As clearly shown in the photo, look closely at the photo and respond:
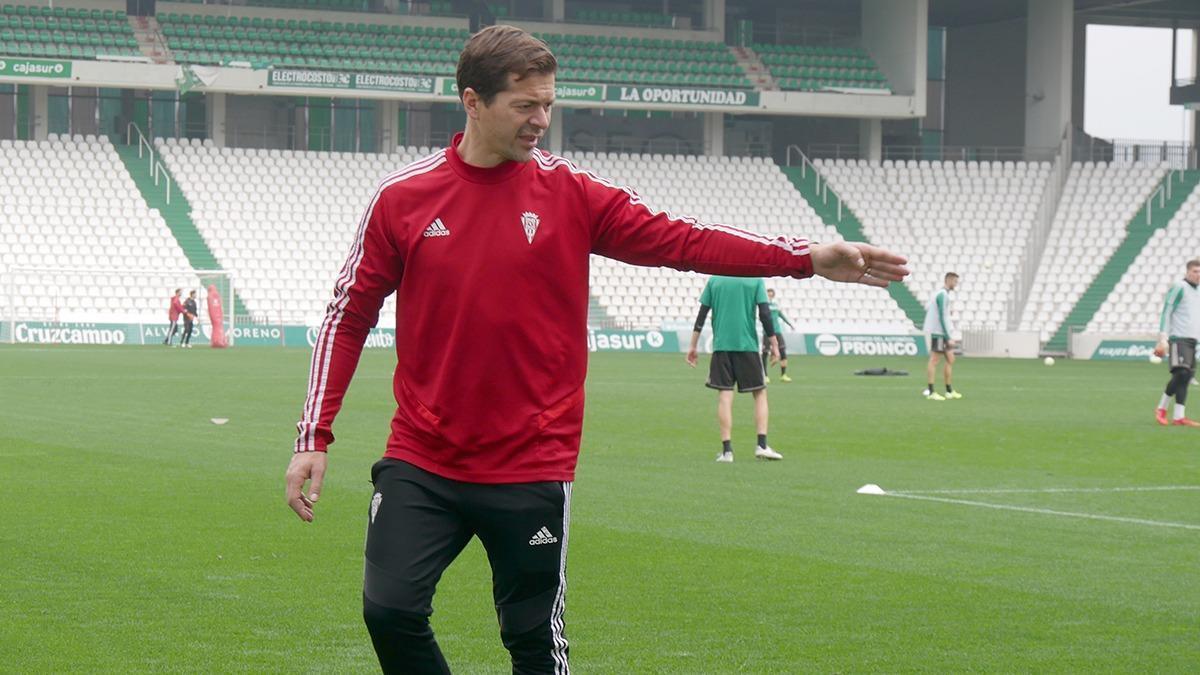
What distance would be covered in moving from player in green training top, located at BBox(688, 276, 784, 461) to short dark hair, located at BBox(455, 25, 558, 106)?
11511 millimetres

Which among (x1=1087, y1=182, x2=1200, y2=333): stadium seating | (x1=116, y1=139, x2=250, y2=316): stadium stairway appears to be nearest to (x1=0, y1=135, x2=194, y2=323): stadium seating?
(x1=116, y1=139, x2=250, y2=316): stadium stairway

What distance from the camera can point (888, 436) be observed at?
63.4ft

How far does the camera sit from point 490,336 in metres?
4.69

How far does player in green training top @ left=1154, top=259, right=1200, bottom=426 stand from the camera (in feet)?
71.9

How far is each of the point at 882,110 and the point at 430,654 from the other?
2212 inches

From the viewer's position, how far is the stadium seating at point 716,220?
175 feet

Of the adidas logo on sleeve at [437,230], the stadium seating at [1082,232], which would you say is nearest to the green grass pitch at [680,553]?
the adidas logo on sleeve at [437,230]

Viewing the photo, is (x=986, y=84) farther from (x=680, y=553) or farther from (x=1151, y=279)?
(x=680, y=553)

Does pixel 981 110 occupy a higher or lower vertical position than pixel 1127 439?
higher

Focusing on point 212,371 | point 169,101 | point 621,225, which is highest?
point 169,101

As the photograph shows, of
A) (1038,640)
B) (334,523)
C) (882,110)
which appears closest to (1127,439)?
(334,523)

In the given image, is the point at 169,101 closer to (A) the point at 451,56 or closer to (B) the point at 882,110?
(A) the point at 451,56

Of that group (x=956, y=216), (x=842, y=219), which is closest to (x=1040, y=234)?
(x=956, y=216)

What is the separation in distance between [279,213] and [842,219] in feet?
59.7
